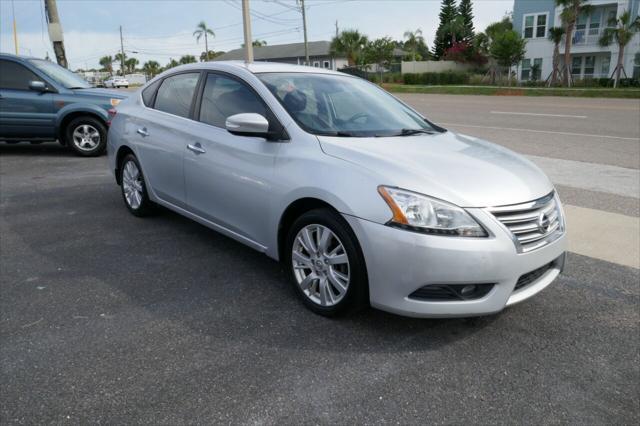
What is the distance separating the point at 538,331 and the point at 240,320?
190 cm

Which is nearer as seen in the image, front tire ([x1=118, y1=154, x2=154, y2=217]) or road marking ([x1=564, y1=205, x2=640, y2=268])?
road marking ([x1=564, y1=205, x2=640, y2=268])

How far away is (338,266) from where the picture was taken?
11.0ft

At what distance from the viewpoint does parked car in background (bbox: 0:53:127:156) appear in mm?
9391

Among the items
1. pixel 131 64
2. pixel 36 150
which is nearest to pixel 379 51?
pixel 36 150

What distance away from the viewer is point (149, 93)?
549 cm

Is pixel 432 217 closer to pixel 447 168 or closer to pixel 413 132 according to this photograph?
pixel 447 168

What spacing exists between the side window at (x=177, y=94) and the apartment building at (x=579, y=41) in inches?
1548

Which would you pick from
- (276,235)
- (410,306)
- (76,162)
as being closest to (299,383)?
(410,306)

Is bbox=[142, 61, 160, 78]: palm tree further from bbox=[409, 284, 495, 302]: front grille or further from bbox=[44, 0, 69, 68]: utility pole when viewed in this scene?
bbox=[409, 284, 495, 302]: front grille

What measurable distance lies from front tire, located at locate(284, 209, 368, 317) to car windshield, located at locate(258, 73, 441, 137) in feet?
2.35

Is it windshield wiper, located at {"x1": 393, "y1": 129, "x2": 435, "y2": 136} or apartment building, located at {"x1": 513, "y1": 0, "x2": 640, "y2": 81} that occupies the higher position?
apartment building, located at {"x1": 513, "y1": 0, "x2": 640, "y2": 81}

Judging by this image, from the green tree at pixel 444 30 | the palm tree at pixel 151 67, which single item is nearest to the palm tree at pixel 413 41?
the green tree at pixel 444 30

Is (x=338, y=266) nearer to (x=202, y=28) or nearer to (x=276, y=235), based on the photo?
(x=276, y=235)

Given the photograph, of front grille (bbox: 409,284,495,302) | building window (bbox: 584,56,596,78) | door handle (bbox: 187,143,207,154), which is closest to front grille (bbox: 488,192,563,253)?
front grille (bbox: 409,284,495,302)
